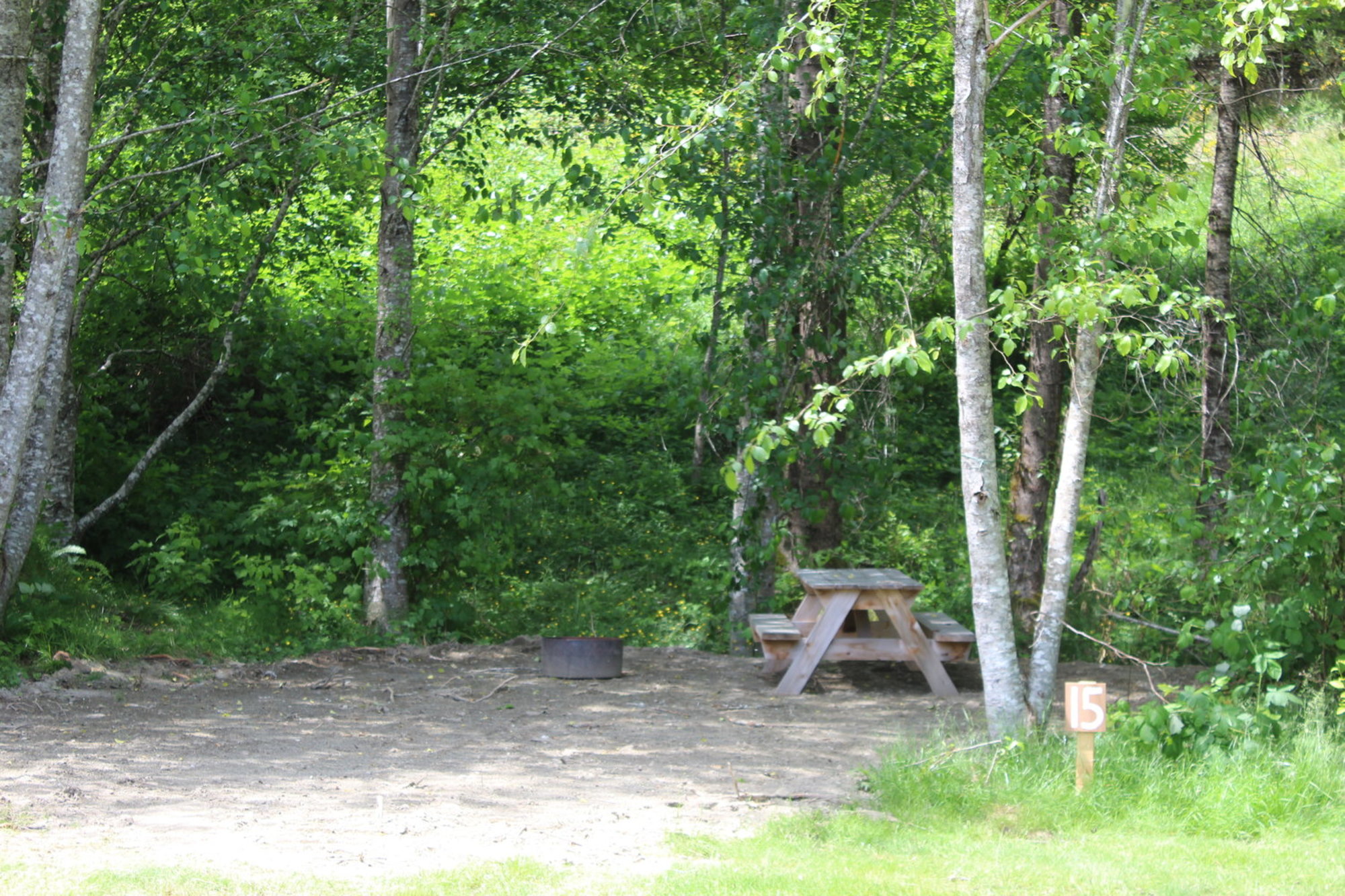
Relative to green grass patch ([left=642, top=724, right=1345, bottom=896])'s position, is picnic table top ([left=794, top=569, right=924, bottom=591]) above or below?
above

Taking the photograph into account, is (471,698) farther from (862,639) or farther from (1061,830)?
(1061,830)

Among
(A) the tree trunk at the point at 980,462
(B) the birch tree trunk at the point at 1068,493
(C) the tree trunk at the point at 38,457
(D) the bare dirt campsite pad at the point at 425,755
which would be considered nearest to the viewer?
(D) the bare dirt campsite pad at the point at 425,755

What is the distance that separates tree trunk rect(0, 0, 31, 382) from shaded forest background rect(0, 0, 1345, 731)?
0.16 meters

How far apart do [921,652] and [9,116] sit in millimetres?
6313

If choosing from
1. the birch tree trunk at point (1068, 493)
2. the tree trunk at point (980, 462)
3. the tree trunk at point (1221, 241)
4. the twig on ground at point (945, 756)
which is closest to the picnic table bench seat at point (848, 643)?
the birch tree trunk at point (1068, 493)

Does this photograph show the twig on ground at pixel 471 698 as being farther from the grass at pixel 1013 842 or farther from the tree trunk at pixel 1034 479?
the tree trunk at pixel 1034 479

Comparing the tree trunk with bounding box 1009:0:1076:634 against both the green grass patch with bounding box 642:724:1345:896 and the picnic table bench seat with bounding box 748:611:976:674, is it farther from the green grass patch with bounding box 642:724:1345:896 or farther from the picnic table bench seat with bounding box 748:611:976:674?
the green grass patch with bounding box 642:724:1345:896

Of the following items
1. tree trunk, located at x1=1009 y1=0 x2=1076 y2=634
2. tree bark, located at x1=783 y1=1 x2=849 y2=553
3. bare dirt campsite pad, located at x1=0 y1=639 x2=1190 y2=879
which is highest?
tree bark, located at x1=783 y1=1 x2=849 y2=553

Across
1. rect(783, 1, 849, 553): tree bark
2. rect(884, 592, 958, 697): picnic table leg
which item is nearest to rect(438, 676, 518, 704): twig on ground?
rect(783, 1, 849, 553): tree bark

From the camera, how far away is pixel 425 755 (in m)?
5.95

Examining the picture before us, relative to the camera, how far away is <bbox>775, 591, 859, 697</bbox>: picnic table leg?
7.58 metres

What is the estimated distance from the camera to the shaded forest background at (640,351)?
6.75 m

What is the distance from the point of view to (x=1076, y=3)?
7488 mm

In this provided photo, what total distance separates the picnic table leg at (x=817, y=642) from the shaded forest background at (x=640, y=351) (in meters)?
0.98
